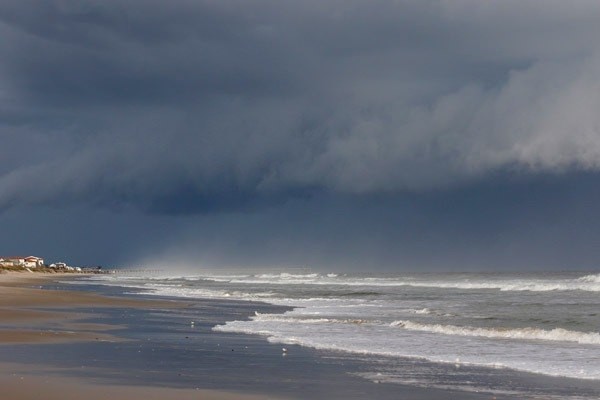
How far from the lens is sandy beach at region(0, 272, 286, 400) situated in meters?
11.8

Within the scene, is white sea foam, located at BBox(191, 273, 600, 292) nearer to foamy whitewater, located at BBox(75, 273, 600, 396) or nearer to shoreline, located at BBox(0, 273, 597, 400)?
foamy whitewater, located at BBox(75, 273, 600, 396)

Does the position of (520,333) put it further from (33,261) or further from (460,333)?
(33,261)

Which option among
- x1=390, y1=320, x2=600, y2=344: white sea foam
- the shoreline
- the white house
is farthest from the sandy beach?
the white house

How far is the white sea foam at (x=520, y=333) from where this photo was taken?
21.6 meters

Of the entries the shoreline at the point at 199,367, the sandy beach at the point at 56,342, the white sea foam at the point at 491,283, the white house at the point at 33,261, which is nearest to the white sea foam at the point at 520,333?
the shoreline at the point at 199,367

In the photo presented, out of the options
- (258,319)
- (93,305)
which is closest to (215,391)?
(258,319)

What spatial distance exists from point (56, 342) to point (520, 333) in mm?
12856

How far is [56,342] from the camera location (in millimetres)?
18938

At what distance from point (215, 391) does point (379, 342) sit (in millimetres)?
9027

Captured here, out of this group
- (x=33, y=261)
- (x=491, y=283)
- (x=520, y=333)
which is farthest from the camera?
(x=33, y=261)

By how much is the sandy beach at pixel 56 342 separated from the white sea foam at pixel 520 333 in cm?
980

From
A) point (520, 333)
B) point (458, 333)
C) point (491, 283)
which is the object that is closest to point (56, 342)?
point (458, 333)

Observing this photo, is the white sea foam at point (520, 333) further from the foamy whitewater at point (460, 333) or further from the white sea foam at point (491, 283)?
Answer: the white sea foam at point (491, 283)

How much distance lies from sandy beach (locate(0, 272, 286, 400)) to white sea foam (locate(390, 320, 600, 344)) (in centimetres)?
980
